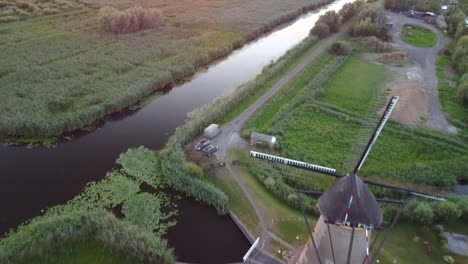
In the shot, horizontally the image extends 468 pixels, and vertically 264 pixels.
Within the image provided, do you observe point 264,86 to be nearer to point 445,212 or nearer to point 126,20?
point 445,212

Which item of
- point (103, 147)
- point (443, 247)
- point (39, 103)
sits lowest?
point (443, 247)

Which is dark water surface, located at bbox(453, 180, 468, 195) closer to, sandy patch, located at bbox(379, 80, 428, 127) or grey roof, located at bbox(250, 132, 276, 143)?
sandy patch, located at bbox(379, 80, 428, 127)

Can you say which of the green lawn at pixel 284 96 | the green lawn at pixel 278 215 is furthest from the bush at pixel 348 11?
the green lawn at pixel 278 215

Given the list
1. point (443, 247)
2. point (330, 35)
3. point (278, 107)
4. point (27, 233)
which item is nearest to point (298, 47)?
point (330, 35)

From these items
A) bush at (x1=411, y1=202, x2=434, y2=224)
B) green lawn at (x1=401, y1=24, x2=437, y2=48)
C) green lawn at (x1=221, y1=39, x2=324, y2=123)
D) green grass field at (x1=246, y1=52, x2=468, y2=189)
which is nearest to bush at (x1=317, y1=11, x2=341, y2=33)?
green lawn at (x1=221, y1=39, x2=324, y2=123)

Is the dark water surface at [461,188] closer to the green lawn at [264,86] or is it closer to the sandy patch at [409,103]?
the sandy patch at [409,103]

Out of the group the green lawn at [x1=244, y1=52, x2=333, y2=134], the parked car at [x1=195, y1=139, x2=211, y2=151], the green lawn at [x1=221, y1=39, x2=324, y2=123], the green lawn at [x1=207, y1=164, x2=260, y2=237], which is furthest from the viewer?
the green lawn at [x1=221, y1=39, x2=324, y2=123]

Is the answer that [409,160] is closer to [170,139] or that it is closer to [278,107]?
[278,107]
